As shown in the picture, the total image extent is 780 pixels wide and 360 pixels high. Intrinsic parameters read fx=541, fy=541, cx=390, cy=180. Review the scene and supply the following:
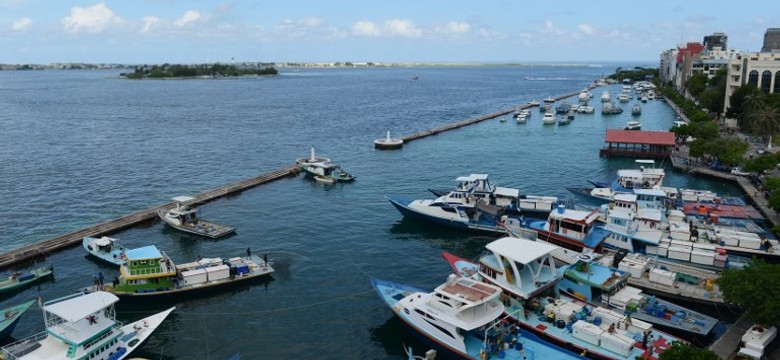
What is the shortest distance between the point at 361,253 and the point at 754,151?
67121 millimetres

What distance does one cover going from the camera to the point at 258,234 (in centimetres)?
5278

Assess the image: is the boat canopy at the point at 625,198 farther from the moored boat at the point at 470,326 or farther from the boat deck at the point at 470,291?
the boat deck at the point at 470,291

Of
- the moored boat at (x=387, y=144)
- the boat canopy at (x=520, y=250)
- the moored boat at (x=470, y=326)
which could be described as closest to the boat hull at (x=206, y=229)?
the moored boat at (x=470, y=326)

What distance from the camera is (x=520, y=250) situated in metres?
34.8

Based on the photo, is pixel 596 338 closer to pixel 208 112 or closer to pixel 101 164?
pixel 101 164

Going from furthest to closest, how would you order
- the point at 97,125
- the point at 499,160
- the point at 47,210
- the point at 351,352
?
the point at 97,125
the point at 499,160
the point at 47,210
the point at 351,352

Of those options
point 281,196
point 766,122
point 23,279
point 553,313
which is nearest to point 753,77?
point 766,122

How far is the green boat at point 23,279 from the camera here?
133 feet

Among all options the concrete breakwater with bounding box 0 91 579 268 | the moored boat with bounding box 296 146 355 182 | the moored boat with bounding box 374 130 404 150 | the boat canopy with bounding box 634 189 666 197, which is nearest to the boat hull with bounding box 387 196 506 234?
the boat canopy with bounding box 634 189 666 197

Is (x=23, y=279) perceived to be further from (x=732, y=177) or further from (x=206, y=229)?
(x=732, y=177)

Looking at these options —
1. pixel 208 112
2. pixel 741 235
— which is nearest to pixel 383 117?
pixel 208 112

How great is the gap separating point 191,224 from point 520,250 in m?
34.4

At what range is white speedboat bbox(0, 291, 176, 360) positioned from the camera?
28.2m

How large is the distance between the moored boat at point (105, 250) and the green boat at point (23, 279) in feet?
12.3
